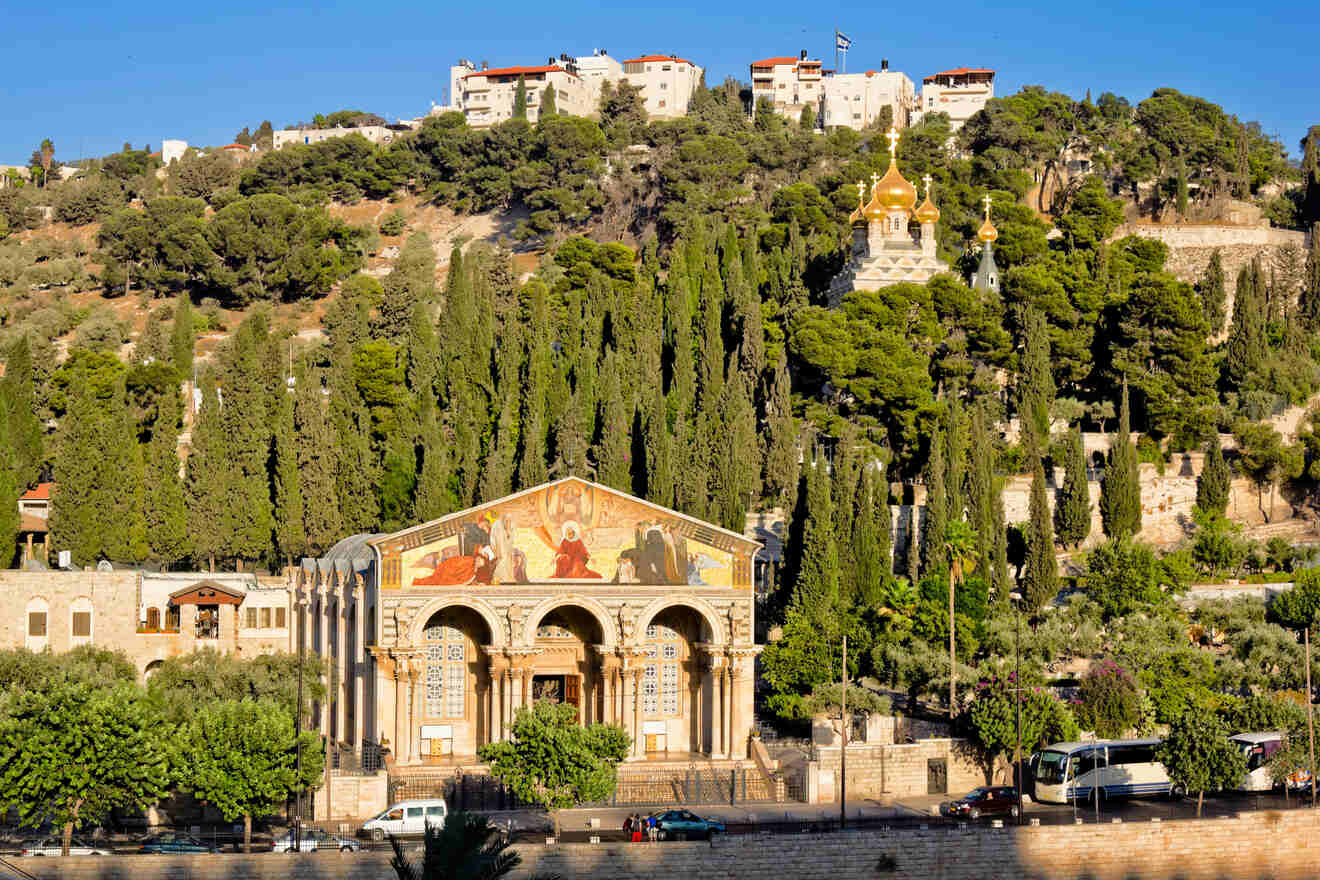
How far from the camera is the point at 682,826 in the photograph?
4081 centimetres

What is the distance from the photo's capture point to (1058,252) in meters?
89.2

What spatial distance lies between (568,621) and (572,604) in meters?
2.51

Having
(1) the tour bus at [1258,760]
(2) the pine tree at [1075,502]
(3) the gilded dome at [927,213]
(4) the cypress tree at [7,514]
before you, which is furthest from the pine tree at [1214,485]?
(4) the cypress tree at [7,514]

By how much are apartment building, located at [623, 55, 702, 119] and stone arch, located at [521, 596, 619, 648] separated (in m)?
97.6

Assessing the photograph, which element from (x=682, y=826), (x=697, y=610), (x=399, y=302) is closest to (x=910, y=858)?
(x=682, y=826)

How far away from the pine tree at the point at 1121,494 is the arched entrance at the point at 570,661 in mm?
23292

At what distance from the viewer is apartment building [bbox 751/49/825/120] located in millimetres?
142625

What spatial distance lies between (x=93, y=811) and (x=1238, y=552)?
132 feet

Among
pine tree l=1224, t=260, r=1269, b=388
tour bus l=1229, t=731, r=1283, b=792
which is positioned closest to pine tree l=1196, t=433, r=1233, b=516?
pine tree l=1224, t=260, r=1269, b=388

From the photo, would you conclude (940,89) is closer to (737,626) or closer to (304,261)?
(304,261)

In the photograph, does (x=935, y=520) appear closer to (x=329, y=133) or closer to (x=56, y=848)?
(x=56, y=848)

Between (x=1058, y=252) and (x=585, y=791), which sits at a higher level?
(x=1058, y=252)

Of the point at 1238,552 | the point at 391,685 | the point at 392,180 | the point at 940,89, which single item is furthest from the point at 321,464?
the point at 940,89

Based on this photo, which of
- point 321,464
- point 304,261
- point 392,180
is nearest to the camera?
point 321,464
